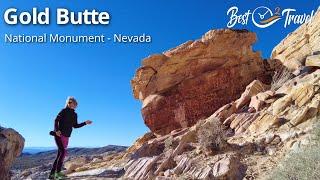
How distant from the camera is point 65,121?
36.9 feet

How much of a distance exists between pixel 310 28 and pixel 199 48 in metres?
6.86

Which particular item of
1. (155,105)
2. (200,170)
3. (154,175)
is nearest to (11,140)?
(154,175)

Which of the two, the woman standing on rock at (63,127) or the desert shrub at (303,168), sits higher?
the woman standing on rock at (63,127)

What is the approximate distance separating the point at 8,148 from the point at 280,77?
14.7 meters

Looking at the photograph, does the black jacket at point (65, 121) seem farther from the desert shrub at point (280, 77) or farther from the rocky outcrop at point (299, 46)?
the rocky outcrop at point (299, 46)

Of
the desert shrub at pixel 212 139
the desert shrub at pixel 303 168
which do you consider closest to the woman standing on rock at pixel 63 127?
the desert shrub at pixel 212 139

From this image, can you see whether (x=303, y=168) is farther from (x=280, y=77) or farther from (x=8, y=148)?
(x=280, y=77)

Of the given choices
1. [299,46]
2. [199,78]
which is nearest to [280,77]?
[299,46]

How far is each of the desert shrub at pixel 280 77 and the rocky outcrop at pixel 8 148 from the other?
40.2 ft

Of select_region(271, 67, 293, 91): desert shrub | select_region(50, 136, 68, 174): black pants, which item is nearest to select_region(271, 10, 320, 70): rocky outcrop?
select_region(271, 67, 293, 91): desert shrub

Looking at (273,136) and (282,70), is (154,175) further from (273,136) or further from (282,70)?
(282,70)

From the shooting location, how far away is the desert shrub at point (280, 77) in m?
21.4

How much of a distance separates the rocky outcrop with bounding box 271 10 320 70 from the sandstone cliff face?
5.40 feet

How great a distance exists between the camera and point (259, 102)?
64.1 ft
